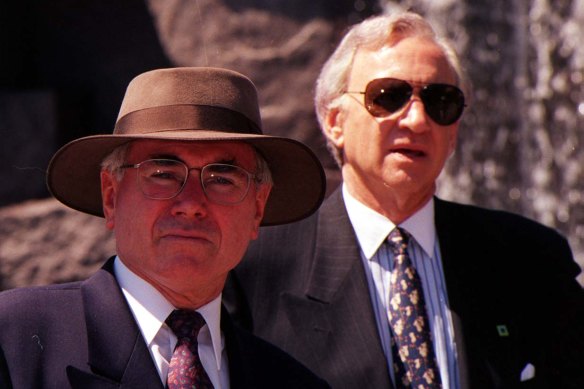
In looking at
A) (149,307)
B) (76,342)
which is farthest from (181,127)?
(76,342)

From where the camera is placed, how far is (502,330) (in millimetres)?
3082

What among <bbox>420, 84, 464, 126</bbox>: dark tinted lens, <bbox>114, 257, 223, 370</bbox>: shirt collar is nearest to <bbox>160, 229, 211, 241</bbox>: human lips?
<bbox>114, 257, 223, 370</bbox>: shirt collar

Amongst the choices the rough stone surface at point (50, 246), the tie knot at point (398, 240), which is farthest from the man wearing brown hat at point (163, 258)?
the rough stone surface at point (50, 246)

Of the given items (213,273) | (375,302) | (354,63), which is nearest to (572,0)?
(354,63)

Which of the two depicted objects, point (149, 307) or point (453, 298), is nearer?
point (149, 307)

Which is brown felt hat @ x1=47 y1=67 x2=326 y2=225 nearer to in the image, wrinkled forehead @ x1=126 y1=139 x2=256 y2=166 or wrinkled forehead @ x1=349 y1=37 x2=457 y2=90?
wrinkled forehead @ x1=126 y1=139 x2=256 y2=166

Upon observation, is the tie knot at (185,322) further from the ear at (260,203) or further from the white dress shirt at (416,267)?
the white dress shirt at (416,267)

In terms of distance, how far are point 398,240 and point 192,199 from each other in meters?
0.99

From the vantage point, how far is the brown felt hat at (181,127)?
2.31 meters

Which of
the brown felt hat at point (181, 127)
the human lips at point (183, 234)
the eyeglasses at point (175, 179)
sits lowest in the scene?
the human lips at point (183, 234)

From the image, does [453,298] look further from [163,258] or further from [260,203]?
[163,258]

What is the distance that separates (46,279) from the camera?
180 inches

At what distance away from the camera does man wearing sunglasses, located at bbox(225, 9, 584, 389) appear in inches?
116

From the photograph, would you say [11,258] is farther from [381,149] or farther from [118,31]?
[381,149]
